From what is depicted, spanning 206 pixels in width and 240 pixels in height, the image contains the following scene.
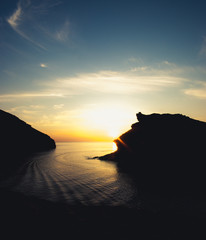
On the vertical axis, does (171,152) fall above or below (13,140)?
below

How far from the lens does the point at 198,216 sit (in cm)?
1026

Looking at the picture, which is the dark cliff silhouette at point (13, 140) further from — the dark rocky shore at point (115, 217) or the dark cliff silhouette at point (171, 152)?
the dark rocky shore at point (115, 217)

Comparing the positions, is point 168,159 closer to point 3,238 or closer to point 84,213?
point 84,213

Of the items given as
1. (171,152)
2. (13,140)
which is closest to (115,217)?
(171,152)

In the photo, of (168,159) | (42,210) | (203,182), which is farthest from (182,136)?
A: (42,210)

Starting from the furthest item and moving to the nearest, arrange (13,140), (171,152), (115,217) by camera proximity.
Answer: (13,140) → (171,152) → (115,217)

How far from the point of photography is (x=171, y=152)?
26.5 m

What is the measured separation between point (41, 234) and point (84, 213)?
3.42 metres

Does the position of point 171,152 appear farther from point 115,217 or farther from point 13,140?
point 13,140

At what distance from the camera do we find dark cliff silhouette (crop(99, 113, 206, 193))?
21600 mm

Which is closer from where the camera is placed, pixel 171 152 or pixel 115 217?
pixel 115 217

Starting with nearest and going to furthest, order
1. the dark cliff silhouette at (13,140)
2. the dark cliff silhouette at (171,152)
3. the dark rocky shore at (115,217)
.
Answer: the dark rocky shore at (115,217), the dark cliff silhouette at (171,152), the dark cliff silhouette at (13,140)

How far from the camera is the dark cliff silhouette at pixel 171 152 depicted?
21600mm

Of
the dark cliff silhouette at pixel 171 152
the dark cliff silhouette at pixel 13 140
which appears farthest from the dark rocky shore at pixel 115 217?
the dark cliff silhouette at pixel 13 140
